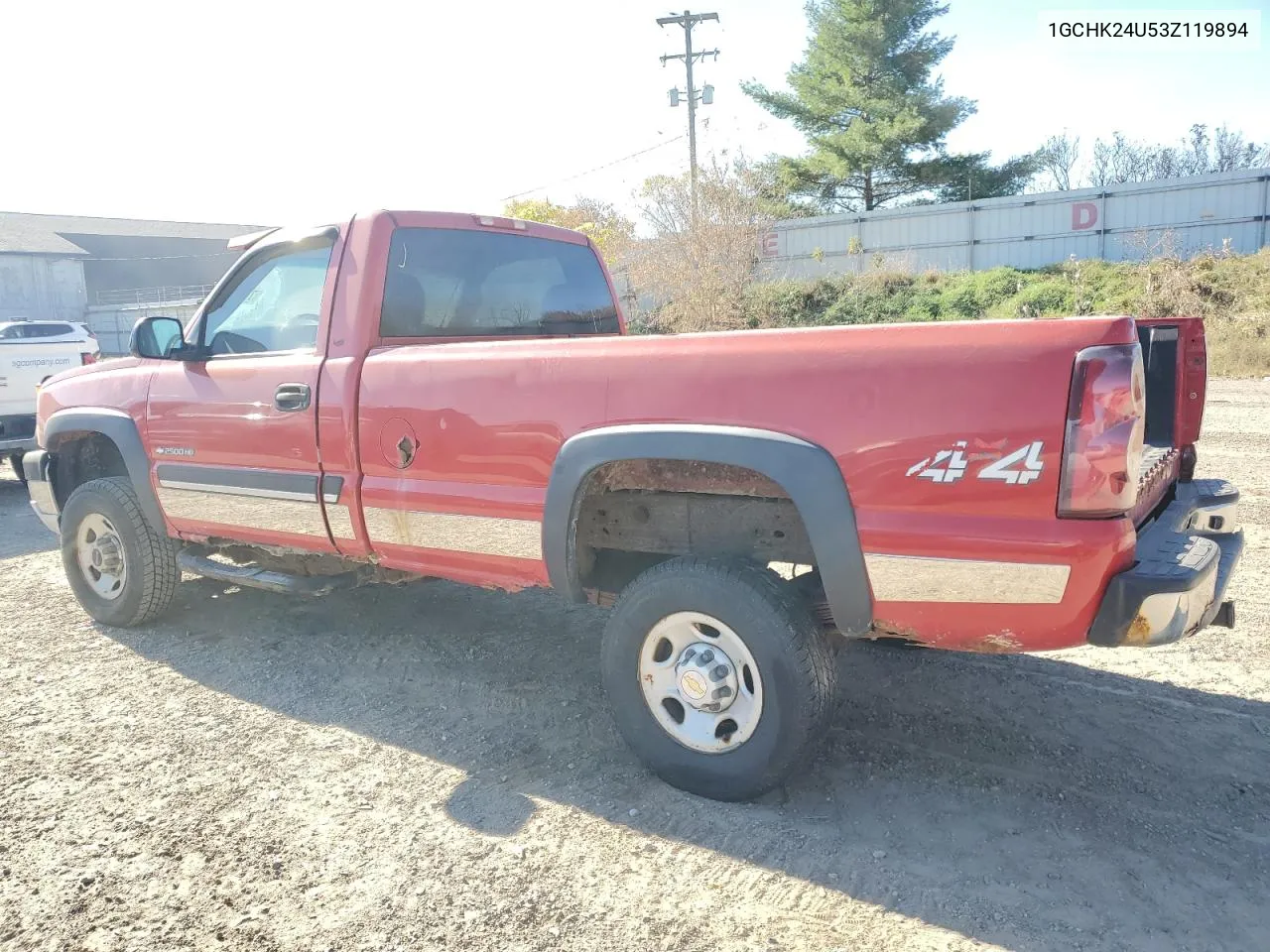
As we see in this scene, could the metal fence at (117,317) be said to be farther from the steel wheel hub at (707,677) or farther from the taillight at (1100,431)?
the taillight at (1100,431)

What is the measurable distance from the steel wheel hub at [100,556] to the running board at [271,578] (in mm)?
542

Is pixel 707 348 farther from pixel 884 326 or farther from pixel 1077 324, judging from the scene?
pixel 1077 324

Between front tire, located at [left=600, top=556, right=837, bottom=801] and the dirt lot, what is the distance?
0.17m

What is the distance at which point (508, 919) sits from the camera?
2.55 meters

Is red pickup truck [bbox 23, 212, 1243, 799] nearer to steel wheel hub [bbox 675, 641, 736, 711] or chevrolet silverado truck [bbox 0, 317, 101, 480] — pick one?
steel wheel hub [bbox 675, 641, 736, 711]

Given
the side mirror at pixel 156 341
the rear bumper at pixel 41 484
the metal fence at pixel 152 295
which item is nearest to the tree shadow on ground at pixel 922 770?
the rear bumper at pixel 41 484

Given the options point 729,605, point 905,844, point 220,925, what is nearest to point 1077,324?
point 729,605

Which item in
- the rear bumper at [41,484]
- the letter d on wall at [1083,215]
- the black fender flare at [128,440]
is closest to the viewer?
the black fender flare at [128,440]

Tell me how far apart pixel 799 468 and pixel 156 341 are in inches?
135

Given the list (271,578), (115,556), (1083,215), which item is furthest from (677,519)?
(1083,215)

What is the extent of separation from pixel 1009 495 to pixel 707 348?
3.26ft

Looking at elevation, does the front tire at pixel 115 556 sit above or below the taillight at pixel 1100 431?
below

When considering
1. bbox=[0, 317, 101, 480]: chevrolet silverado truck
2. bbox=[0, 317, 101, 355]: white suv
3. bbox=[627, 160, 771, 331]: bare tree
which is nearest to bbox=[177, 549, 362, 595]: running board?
bbox=[0, 317, 101, 480]: chevrolet silverado truck

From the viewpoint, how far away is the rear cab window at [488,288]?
405 cm
